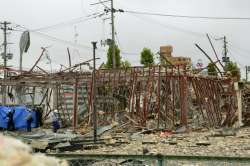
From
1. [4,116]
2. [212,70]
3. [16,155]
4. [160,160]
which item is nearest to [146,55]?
[212,70]

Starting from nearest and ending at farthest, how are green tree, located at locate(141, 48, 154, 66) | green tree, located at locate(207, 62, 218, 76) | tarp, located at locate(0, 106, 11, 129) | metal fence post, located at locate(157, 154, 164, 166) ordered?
metal fence post, located at locate(157, 154, 164, 166) → tarp, located at locate(0, 106, 11, 129) → green tree, located at locate(207, 62, 218, 76) → green tree, located at locate(141, 48, 154, 66)

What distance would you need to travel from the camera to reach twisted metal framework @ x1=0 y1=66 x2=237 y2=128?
88.6ft

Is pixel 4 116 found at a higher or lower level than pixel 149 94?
lower

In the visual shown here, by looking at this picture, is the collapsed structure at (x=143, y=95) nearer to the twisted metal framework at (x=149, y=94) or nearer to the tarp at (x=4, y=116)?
the twisted metal framework at (x=149, y=94)

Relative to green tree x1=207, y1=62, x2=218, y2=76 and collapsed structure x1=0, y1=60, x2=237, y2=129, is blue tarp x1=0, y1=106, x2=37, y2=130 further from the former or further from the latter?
green tree x1=207, y1=62, x2=218, y2=76

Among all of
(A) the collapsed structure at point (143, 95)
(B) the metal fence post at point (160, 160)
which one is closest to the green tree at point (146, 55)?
(A) the collapsed structure at point (143, 95)

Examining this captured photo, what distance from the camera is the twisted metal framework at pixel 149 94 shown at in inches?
1063

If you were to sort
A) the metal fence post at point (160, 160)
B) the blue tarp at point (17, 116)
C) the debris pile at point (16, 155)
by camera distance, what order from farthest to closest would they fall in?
the blue tarp at point (17, 116)
the metal fence post at point (160, 160)
the debris pile at point (16, 155)

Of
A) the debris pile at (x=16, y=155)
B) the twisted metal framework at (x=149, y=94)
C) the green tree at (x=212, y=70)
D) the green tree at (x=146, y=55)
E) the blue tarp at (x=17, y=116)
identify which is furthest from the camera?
the green tree at (x=146, y=55)

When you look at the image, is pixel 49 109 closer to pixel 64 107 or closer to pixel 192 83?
pixel 64 107

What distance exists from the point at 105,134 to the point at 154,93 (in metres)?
5.92

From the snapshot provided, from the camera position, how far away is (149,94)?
27.9 metres

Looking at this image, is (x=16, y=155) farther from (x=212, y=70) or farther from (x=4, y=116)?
(x=212, y=70)

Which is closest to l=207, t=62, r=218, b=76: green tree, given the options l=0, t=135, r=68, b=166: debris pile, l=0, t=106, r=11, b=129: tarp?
l=0, t=106, r=11, b=129: tarp
